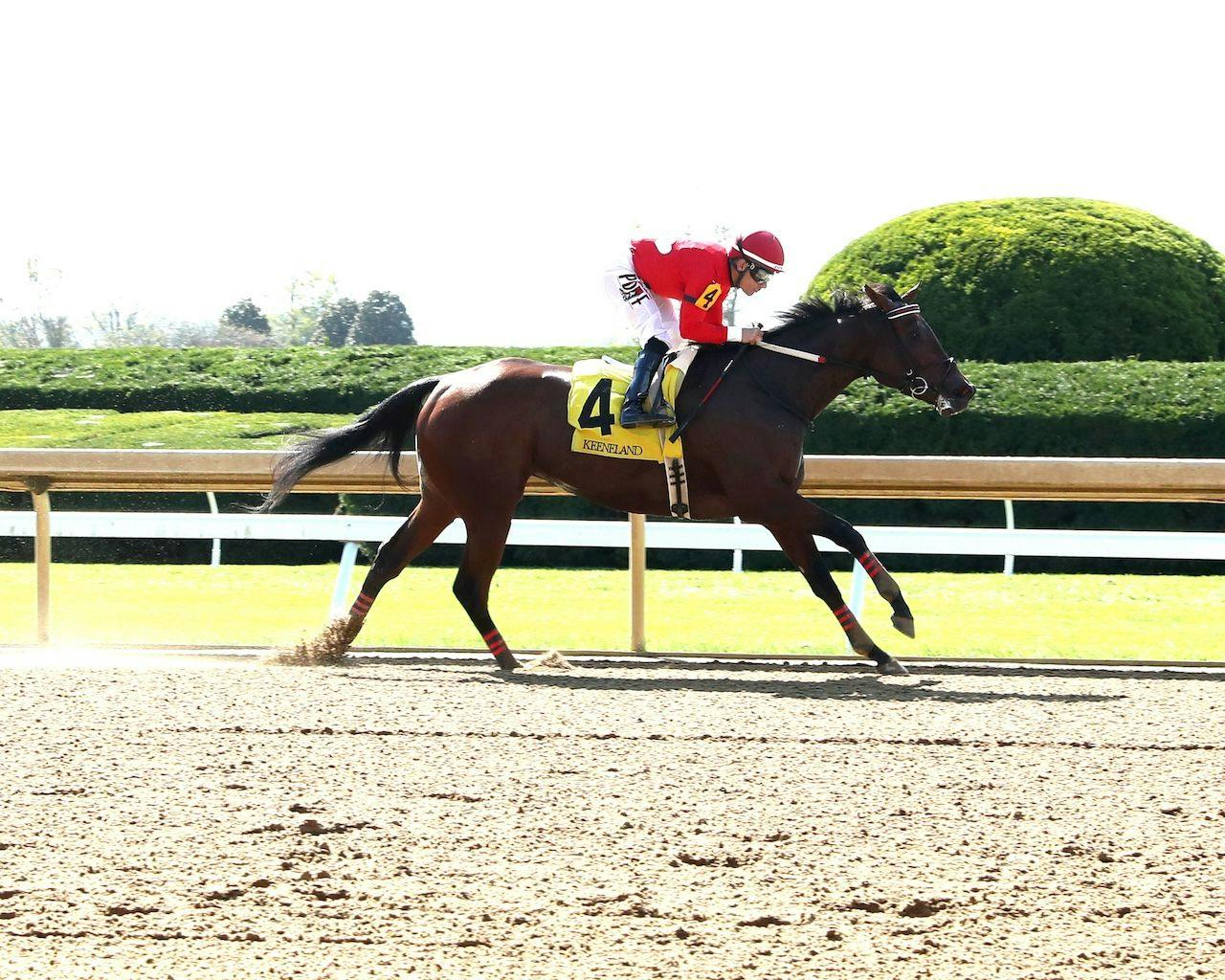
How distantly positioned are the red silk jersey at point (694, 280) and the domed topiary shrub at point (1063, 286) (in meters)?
7.93

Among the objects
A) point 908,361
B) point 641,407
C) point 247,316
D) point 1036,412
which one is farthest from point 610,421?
point 247,316

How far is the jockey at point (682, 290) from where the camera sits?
659cm

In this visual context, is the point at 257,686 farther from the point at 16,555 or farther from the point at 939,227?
the point at 939,227

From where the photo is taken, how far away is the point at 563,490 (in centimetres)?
738

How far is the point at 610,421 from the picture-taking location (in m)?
6.68

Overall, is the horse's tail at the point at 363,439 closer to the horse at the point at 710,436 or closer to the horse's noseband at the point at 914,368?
the horse at the point at 710,436

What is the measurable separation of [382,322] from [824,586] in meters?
44.0

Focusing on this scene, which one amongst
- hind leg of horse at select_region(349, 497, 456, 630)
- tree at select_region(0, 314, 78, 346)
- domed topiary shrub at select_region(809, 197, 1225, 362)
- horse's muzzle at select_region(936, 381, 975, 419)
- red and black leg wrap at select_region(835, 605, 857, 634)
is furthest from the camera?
tree at select_region(0, 314, 78, 346)

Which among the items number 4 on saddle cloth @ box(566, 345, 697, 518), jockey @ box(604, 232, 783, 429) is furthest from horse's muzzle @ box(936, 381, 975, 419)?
number 4 on saddle cloth @ box(566, 345, 697, 518)

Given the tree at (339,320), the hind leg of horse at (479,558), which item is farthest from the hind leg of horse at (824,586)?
the tree at (339,320)

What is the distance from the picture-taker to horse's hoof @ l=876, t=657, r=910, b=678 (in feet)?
21.4

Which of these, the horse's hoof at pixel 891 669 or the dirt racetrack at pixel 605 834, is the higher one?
the dirt racetrack at pixel 605 834

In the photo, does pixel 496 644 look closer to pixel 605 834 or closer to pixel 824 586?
pixel 824 586

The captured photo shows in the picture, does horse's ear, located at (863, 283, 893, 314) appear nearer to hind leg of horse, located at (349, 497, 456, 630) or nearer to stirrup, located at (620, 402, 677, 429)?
stirrup, located at (620, 402, 677, 429)
